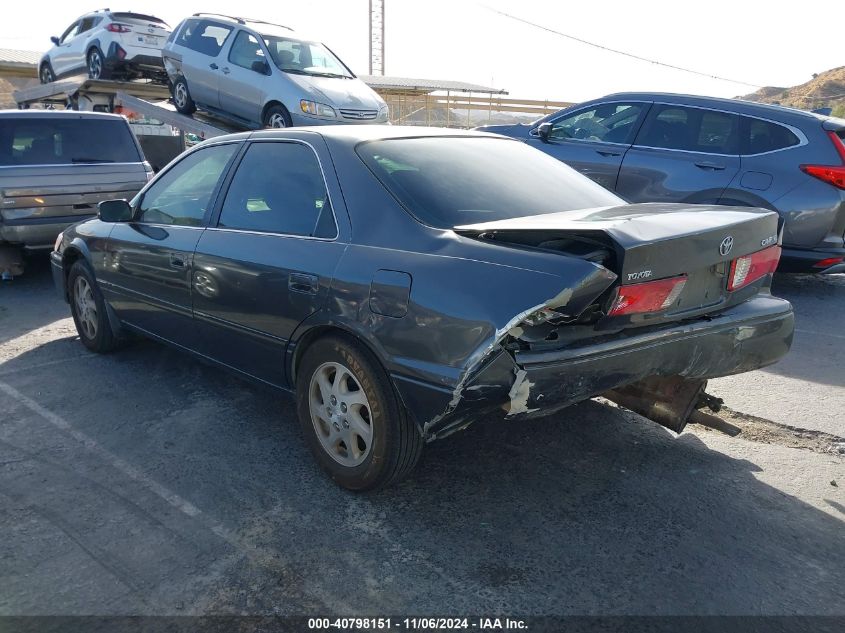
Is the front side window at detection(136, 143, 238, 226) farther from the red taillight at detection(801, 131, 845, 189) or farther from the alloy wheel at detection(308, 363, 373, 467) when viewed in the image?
the red taillight at detection(801, 131, 845, 189)

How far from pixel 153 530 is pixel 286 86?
8337 millimetres

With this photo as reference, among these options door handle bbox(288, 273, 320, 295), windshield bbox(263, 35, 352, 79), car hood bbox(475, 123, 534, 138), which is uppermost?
windshield bbox(263, 35, 352, 79)

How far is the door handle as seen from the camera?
128 inches

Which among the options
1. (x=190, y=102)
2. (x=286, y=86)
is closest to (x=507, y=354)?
(x=286, y=86)

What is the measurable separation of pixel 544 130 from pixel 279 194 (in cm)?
482

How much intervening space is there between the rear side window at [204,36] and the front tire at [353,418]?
9.45 meters

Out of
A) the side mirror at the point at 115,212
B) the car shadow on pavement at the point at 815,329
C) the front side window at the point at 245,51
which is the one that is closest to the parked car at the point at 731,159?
the car shadow on pavement at the point at 815,329

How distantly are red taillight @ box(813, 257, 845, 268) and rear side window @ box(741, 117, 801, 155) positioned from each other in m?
1.11

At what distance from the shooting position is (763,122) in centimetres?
671

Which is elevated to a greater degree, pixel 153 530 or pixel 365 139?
pixel 365 139

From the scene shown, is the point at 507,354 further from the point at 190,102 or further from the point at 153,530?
the point at 190,102

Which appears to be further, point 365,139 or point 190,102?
point 190,102

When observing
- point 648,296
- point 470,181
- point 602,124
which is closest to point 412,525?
point 648,296

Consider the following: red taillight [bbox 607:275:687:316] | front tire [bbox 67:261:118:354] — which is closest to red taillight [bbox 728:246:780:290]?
red taillight [bbox 607:275:687:316]
